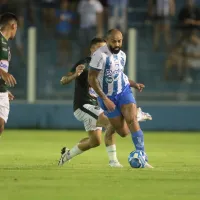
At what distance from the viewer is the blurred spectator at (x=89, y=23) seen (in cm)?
2359

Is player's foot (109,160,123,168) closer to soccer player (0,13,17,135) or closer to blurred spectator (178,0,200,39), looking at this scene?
soccer player (0,13,17,135)

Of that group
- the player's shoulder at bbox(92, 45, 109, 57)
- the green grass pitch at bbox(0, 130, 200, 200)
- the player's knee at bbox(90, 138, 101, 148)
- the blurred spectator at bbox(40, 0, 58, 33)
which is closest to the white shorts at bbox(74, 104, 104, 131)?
the player's knee at bbox(90, 138, 101, 148)

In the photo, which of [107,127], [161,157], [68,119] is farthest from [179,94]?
[107,127]

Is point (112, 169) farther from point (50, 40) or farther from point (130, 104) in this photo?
point (50, 40)

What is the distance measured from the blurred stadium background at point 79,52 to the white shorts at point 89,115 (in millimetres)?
8653

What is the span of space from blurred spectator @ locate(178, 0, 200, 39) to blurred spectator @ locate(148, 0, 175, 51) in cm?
31

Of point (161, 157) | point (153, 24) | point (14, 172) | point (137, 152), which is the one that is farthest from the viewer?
point (153, 24)

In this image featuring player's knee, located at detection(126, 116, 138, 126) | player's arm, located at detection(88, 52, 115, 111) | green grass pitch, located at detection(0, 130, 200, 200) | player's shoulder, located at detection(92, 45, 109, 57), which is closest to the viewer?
green grass pitch, located at detection(0, 130, 200, 200)

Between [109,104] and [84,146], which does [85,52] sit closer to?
[84,146]

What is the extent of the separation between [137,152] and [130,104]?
77 cm

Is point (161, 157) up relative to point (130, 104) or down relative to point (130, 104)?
down

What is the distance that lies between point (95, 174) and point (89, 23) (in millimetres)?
11610

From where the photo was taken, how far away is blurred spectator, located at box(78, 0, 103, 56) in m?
23.6

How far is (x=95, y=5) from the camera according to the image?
2405 centimetres
